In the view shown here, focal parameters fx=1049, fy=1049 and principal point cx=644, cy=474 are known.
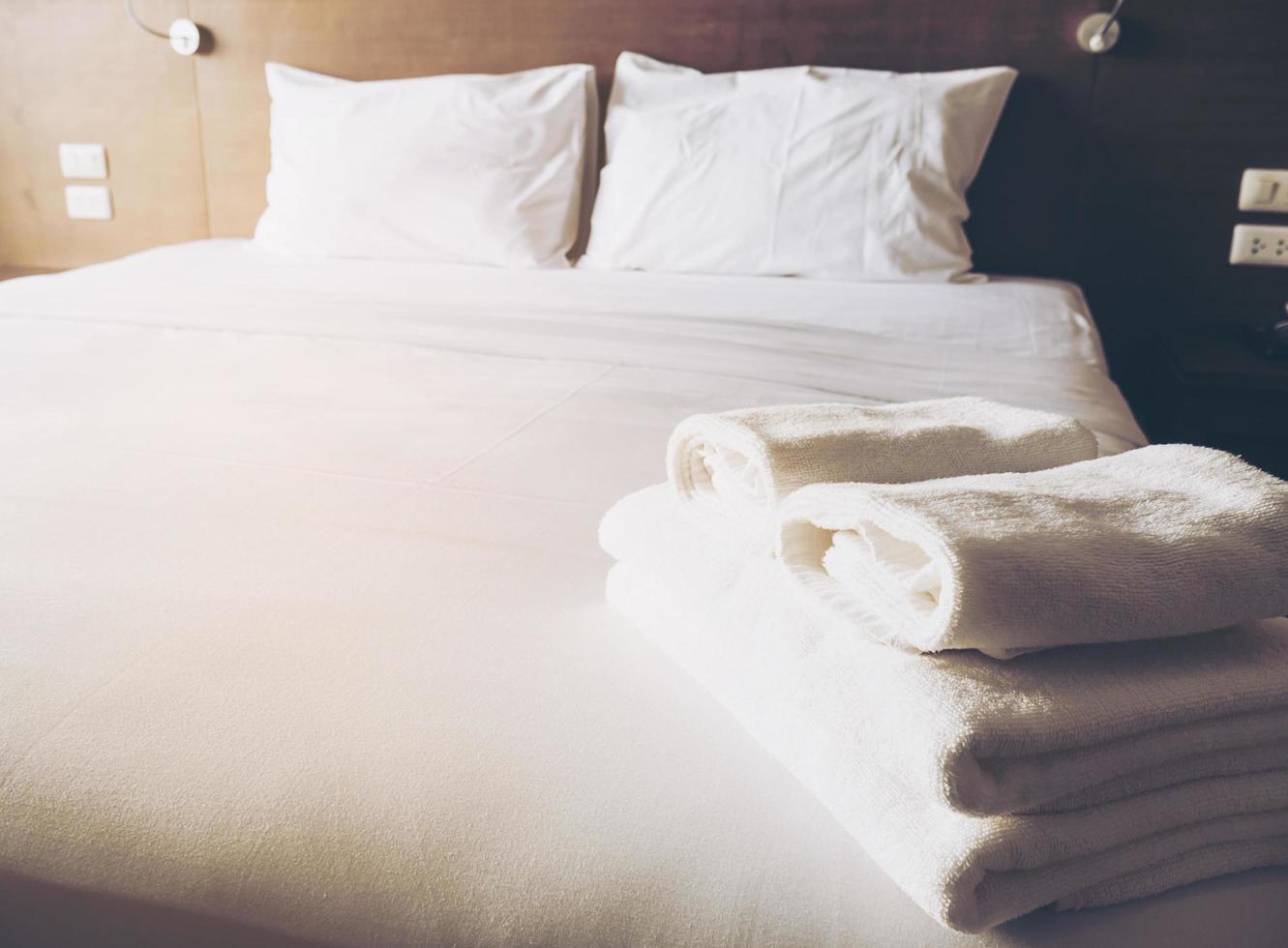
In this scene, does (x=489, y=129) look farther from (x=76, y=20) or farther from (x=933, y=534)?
(x=933, y=534)

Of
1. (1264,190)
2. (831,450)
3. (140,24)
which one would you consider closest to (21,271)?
(140,24)

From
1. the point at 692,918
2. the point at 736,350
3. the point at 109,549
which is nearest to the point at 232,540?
the point at 109,549

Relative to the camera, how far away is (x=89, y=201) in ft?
9.23

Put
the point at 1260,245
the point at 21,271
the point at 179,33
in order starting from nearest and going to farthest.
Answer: the point at 1260,245
the point at 179,33
the point at 21,271

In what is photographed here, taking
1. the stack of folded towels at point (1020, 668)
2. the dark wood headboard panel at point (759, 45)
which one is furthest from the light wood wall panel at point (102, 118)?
the stack of folded towels at point (1020, 668)

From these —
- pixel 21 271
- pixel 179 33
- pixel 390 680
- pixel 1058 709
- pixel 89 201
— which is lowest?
pixel 21 271

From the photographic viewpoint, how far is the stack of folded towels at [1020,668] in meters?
0.47

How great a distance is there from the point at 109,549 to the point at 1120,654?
741 mm

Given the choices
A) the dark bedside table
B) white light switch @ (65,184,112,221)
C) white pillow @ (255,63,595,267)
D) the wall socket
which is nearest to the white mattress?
the dark bedside table

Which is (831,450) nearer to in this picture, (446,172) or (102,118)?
(446,172)

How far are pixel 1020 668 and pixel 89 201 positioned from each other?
2.97 m

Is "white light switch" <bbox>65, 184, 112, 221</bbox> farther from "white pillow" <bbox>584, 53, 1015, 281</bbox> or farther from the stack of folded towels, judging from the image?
the stack of folded towels

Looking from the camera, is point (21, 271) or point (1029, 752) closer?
point (1029, 752)

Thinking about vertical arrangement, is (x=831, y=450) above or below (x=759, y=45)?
below
